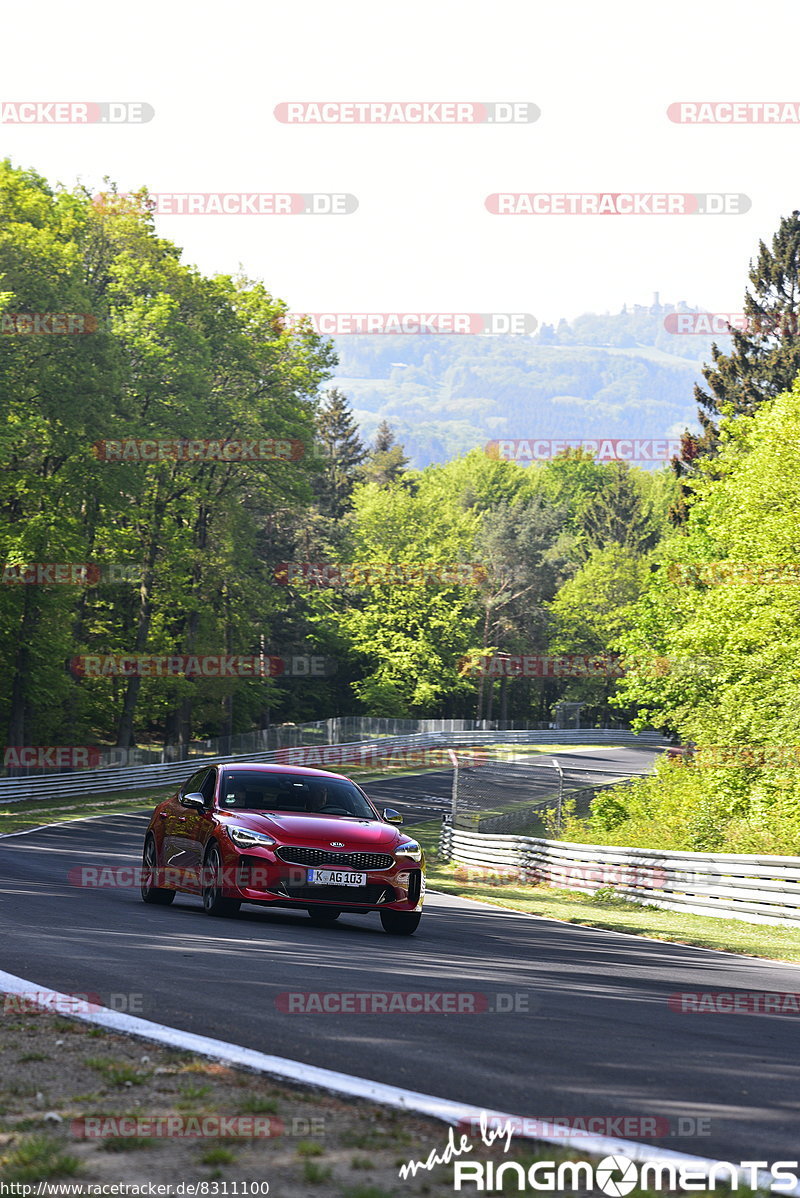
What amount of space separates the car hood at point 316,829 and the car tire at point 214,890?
0.39m

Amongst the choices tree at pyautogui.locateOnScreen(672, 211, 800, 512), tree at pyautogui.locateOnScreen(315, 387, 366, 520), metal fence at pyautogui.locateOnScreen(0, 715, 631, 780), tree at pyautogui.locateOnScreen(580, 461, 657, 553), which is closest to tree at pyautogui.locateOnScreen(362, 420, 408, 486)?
tree at pyautogui.locateOnScreen(315, 387, 366, 520)

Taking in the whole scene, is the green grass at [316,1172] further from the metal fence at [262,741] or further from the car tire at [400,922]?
the metal fence at [262,741]

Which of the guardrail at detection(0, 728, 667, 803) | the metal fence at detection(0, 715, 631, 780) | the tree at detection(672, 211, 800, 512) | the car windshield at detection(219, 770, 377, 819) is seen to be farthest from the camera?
the tree at detection(672, 211, 800, 512)

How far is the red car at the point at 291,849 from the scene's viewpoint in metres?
12.2

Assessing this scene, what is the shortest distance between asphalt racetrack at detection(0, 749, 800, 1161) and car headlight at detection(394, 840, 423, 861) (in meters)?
0.76

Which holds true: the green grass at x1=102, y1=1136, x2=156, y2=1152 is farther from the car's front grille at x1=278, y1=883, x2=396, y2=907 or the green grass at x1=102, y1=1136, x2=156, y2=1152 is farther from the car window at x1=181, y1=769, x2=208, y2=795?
the car window at x1=181, y1=769, x2=208, y2=795

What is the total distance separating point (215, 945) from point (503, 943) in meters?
3.62

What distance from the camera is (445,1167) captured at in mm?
4633

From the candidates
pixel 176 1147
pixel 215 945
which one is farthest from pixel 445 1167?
pixel 215 945

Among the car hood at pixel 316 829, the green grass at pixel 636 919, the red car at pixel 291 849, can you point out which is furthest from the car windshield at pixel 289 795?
the green grass at pixel 636 919

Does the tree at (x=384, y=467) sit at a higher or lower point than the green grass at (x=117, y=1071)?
higher

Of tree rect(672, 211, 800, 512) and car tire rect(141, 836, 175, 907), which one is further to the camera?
tree rect(672, 211, 800, 512)

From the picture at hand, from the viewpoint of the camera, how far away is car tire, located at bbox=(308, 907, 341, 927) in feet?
40.7

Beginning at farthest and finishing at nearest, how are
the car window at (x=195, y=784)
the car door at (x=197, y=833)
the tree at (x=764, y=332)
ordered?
the tree at (x=764, y=332), the car window at (x=195, y=784), the car door at (x=197, y=833)
